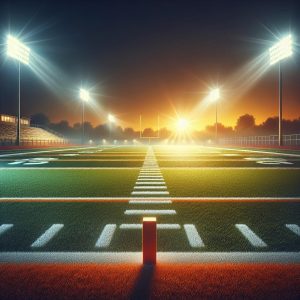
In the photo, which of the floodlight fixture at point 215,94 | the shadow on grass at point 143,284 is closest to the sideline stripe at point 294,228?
the shadow on grass at point 143,284

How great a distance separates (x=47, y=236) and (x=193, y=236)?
2.05m

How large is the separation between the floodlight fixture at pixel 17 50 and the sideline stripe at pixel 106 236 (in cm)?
3659

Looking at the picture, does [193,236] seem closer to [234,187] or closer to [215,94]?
[234,187]

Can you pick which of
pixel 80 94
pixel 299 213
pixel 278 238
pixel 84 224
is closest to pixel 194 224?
pixel 278 238

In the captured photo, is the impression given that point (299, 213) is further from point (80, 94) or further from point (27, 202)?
point (80, 94)

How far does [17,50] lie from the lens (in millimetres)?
38062

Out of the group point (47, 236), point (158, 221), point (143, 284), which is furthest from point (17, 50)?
point (143, 284)

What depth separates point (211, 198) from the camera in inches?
312

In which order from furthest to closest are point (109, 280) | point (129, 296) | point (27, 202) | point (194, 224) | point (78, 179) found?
1. point (78, 179)
2. point (27, 202)
3. point (194, 224)
4. point (109, 280)
5. point (129, 296)

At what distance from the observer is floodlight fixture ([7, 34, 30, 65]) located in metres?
37.1

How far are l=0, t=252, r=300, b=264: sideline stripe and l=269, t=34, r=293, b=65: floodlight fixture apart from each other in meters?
36.1

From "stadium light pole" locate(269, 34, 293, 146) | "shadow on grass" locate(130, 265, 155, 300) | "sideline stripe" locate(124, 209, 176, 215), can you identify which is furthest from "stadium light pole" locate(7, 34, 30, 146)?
"shadow on grass" locate(130, 265, 155, 300)

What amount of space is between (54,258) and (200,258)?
64.7 inches

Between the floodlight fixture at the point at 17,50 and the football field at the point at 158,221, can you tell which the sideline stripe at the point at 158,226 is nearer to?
the football field at the point at 158,221
